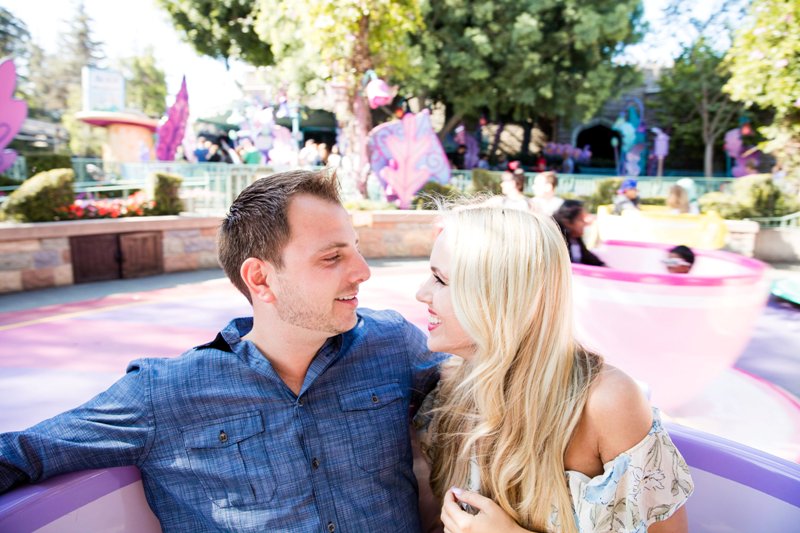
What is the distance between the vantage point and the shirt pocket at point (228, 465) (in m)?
1.29

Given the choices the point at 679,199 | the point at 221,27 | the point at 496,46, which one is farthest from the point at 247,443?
the point at 221,27

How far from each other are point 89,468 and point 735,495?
1.38 m

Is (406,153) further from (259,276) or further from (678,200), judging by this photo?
(259,276)

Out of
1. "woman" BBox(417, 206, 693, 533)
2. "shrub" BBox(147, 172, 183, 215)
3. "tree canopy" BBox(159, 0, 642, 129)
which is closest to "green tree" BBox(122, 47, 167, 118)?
"tree canopy" BBox(159, 0, 642, 129)

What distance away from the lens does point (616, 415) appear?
1.08 metres

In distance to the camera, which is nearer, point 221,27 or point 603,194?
point 603,194

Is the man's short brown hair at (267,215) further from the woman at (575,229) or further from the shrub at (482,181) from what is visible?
the shrub at (482,181)

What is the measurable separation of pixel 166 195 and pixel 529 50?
10150 mm

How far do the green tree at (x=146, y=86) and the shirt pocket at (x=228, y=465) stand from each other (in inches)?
1729

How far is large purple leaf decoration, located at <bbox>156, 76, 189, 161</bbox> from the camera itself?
14320 mm

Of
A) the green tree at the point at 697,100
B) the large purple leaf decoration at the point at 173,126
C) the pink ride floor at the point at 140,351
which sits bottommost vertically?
the pink ride floor at the point at 140,351

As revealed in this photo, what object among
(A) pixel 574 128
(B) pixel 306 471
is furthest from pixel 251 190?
(A) pixel 574 128

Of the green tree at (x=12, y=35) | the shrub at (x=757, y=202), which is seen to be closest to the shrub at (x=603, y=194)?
the shrub at (x=757, y=202)

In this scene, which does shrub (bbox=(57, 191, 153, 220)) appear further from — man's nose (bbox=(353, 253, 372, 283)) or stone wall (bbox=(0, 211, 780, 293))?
man's nose (bbox=(353, 253, 372, 283))
